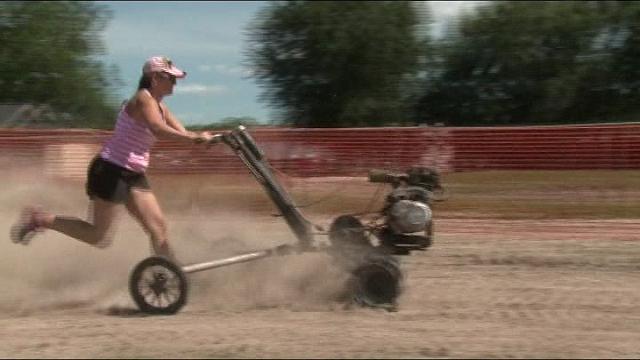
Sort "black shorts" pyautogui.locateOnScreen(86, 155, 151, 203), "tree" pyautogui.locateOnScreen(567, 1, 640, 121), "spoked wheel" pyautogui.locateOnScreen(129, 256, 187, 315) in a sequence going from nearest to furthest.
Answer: "spoked wheel" pyautogui.locateOnScreen(129, 256, 187, 315), "black shorts" pyautogui.locateOnScreen(86, 155, 151, 203), "tree" pyautogui.locateOnScreen(567, 1, 640, 121)

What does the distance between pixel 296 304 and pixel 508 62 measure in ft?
128

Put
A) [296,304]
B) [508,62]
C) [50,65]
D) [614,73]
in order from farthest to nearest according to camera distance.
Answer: [508,62], [614,73], [50,65], [296,304]

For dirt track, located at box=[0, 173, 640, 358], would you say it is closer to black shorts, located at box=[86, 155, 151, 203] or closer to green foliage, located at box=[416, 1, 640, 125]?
black shorts, located at box=[86, 155, 151, 203]

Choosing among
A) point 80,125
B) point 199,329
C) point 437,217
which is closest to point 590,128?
point 437,217

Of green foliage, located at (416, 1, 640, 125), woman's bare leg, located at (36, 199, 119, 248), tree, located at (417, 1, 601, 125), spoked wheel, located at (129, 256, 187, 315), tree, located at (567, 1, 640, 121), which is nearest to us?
spoked wheel, located at (129, 256, 187, 315)

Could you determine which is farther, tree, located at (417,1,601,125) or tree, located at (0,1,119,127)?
tree, located at (417,1,601,125)

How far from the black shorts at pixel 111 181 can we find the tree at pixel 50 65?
2610 centimetres

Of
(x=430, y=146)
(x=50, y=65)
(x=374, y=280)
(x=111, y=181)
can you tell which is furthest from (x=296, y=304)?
(x=50, y=65)

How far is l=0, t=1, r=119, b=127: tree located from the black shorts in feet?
85.6

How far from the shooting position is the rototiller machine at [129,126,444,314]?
23.9ft

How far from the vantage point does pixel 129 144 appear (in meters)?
7.47

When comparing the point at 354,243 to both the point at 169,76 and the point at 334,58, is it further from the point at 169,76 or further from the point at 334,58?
the point at 334,58

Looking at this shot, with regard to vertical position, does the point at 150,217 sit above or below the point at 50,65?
below

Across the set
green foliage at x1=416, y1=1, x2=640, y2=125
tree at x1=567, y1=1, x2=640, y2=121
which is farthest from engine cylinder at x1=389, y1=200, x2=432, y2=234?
green foliage at x1=416, y1=1, x2=640, y2=125
